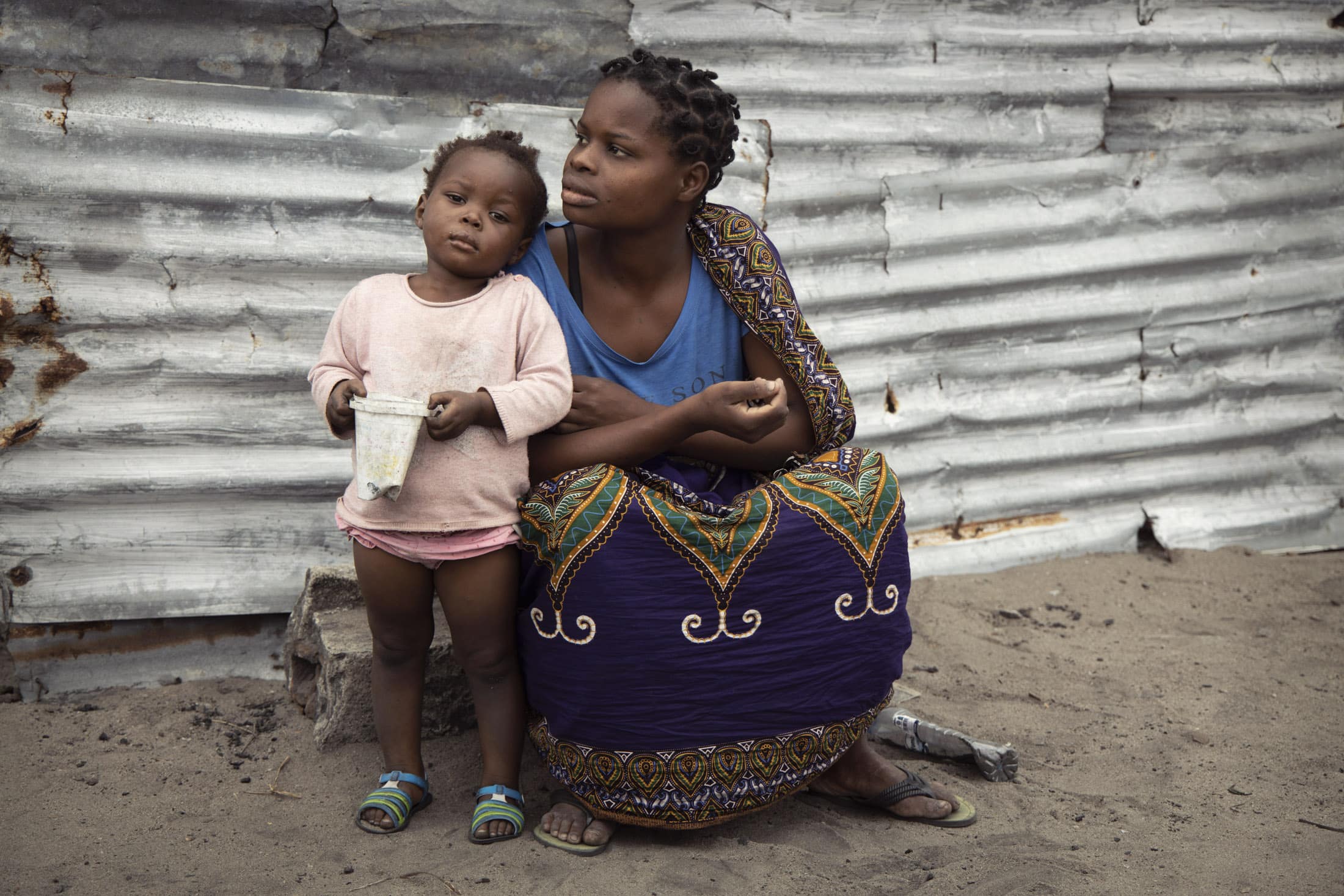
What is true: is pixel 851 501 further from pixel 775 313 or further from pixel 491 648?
pixel 491 648

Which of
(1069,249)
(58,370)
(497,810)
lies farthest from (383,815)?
(1069,249)

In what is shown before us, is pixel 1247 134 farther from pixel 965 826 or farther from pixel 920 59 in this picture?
pixel 965 826

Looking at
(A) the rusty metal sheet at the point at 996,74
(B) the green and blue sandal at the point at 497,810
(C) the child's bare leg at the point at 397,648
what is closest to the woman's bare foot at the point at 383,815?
(C) the child's bare leg at the point at 397,648

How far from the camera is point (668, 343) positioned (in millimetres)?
2631

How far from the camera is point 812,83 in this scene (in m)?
3.68

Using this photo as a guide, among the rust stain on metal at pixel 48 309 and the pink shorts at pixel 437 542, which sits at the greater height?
the rust stain on metal at pixel 48 309

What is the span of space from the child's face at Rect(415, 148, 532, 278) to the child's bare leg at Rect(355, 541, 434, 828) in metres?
0.65

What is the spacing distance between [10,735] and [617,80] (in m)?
2.23

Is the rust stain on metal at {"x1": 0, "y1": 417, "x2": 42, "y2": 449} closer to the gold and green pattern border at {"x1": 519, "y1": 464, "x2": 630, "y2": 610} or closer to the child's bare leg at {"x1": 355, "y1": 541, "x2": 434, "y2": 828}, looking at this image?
the child's bare leg at {"x1": 355, "y1": 541, "x2": 434, "y2": 828}

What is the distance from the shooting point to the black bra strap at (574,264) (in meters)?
2.65

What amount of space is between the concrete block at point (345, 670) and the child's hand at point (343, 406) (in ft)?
2.21

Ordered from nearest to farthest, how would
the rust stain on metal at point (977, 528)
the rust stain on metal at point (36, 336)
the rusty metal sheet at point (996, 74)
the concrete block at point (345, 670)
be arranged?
the concrete block at point (345, 670) < the rust stain on metal at point (36, 336) < the rusty metal sheet at point (996, 74) < the rust stain on metal at point (977, 528)

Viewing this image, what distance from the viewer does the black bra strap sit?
2652 millimetres

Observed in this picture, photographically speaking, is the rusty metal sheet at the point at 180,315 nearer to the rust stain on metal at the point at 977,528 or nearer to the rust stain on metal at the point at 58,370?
the rust stain on metal at the point at 58,370
